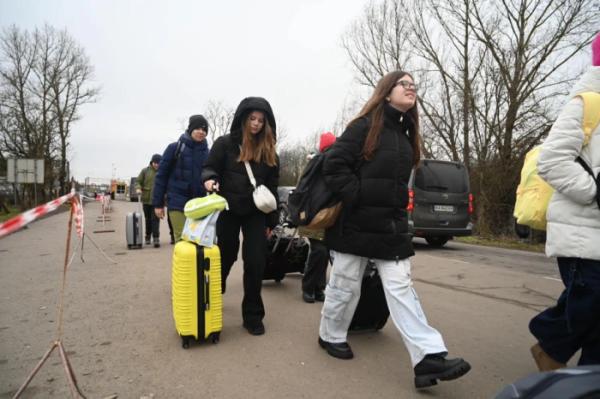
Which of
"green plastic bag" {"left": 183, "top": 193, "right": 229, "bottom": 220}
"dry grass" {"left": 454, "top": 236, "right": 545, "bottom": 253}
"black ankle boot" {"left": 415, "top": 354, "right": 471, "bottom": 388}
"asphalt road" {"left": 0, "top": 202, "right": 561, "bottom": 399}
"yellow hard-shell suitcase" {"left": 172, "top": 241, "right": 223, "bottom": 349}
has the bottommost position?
"dry grass" {"left": 454, "top": 236, "right": 545, "bottom": 253}

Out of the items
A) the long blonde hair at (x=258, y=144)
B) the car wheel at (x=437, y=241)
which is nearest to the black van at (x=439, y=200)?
the car wheel at (x=437, y=241)

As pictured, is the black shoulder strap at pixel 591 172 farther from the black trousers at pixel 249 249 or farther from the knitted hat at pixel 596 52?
the black trousers at pixel 249 249

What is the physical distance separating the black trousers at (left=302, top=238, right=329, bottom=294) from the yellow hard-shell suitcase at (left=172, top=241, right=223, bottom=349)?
1562 mm

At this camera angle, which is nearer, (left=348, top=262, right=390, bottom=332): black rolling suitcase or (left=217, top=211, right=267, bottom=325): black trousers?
(left=348, top=262, right=390, bottom=332): black rolling suitcase

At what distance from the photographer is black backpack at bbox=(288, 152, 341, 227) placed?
2835 millimetres

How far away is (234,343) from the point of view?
323 centimetres

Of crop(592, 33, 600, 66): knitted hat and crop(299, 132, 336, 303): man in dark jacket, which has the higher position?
crop(592, 33, 600, 66): knitted hat

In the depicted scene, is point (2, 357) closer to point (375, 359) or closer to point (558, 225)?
point (375, 359)

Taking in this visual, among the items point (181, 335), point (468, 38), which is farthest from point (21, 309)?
point (468, 38)

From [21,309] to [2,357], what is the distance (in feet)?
4.57

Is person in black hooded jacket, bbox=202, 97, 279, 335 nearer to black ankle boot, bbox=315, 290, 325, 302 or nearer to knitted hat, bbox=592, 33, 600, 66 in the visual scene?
black ankle boot, bbox=315, 290, 325, 302

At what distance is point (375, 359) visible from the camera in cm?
300

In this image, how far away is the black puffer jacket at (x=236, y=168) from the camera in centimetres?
346

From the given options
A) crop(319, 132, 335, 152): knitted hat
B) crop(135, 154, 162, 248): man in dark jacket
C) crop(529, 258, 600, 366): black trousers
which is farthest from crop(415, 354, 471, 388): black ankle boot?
crop(135, 154, 162, 248): man in dark jacket
